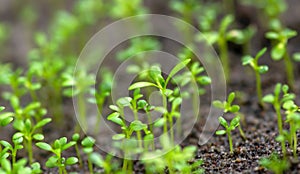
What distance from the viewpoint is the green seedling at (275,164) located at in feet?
4.56

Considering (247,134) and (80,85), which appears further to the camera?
(80,85)

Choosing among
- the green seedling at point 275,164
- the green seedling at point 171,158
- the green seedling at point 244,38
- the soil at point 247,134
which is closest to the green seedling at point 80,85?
the soil at point 247,134

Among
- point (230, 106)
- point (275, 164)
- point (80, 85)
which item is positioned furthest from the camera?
point (80, 85)

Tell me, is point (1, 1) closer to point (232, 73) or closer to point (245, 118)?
point (232, 73)

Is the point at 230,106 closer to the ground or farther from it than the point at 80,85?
closer to the ground

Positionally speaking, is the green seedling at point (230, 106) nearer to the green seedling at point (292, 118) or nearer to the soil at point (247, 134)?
the soil at point (247, 134)

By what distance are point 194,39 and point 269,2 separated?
19.8 inches

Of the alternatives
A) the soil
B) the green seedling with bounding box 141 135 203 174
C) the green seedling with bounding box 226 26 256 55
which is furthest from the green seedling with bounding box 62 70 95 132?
the green seedling with bounding box 226 26 256 55

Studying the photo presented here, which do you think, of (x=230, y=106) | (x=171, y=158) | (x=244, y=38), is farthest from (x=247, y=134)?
(x=244, y=38)

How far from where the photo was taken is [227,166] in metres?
1.64

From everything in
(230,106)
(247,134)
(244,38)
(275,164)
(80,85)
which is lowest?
(275,164)

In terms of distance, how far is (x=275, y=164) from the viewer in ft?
4.57

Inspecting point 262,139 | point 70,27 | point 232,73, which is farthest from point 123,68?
point 262,139

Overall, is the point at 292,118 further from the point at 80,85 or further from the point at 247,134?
the point at 80,85
